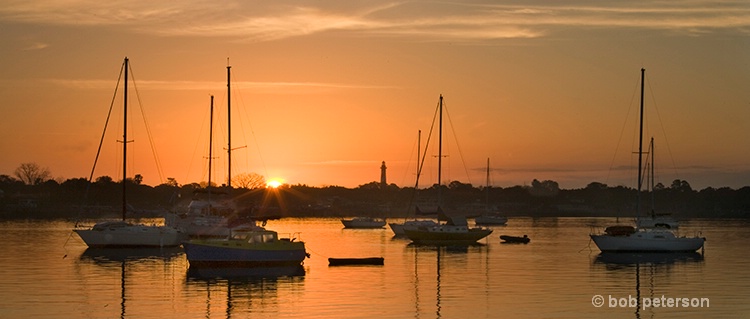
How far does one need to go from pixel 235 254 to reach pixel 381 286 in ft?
32.6

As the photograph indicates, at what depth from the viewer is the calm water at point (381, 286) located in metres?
42.3

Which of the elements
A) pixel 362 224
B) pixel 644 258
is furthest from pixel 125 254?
pixel 362 224

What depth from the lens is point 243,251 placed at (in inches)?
2256

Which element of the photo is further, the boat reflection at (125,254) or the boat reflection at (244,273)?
the boat reflection at (125,254)

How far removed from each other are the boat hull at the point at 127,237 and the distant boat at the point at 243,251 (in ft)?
67.8

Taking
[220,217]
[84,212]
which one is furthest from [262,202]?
[220,217]

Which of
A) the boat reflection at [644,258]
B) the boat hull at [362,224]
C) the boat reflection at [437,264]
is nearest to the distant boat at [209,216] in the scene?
the boat reflection at [437,264]

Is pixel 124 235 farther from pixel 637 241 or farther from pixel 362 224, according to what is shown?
pixel 362 224

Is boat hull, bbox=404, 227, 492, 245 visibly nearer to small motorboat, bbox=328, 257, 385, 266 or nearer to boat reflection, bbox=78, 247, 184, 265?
boat reflection, bbox=78, 247, 184, 265

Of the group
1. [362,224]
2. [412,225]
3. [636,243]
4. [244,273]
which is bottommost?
[244,273]

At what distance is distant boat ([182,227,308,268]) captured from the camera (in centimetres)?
5738

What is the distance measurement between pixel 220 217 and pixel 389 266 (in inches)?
1066

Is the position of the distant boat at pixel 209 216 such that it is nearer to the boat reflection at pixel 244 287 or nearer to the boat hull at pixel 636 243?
the boat reflection at pixel 244 287

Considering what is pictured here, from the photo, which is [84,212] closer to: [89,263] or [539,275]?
[89,263]
